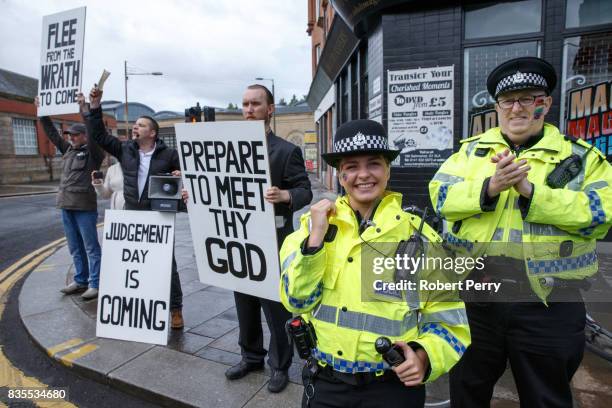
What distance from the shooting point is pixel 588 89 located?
16.2ft

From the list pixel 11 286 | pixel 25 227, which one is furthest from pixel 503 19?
pixel 25 227

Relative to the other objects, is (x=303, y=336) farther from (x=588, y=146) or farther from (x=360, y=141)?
(x=588, y=146)

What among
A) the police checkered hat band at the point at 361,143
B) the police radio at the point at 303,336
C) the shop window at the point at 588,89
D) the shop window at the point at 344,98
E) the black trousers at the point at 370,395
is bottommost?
the black trousers at the point at 370,395

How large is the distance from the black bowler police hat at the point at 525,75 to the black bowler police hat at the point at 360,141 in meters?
0.76

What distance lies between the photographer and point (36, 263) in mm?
6875

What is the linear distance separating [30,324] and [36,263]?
10.4 ft

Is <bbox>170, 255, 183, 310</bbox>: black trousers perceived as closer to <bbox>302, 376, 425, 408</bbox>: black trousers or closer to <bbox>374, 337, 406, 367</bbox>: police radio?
<bbox>302, 376, 425, 408</bbox>: black trousers

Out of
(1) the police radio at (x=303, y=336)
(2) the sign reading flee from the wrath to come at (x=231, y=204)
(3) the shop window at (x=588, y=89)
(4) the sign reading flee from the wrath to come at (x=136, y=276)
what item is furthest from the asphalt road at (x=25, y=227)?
(3) the shop window at (x=588, y=89)

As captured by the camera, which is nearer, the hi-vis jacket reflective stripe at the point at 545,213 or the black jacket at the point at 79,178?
the hi-vis jacket reflective stripe at the point at 545,213

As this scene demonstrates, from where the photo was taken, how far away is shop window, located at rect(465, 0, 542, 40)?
16.7 ft

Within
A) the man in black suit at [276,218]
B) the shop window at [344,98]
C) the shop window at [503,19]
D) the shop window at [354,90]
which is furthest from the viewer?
the shop window at [344,98]

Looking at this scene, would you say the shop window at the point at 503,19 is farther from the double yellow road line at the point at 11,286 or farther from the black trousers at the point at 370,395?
the double yellow road line at the point at 11,286

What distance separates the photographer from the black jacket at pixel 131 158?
153 inches

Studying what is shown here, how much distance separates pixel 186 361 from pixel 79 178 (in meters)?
2.78
